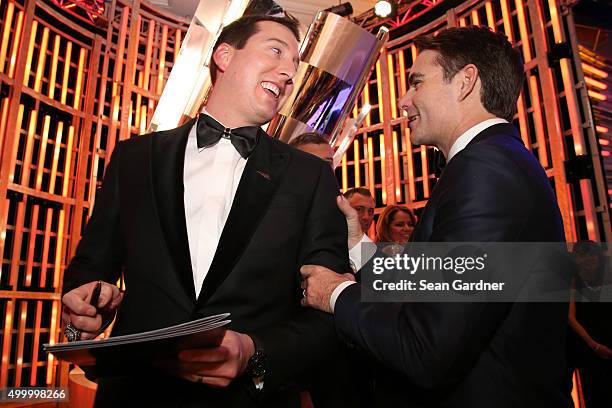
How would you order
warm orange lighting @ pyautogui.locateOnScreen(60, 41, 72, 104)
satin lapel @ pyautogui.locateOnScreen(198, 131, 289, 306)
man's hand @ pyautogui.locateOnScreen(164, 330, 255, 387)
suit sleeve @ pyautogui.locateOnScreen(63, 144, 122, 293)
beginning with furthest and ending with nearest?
warm orange lighting @ pyautogui.locateOnScreen(60, 41, 72, 104) → suit sleeve @ pyautogui.locateOnScreen(63, 144, 122, 293) → satin lapel @ pyautogui.locateOnScreen(198, 131, 289, 306) → man's hand @ pyautogui.locateOnScreen(164, 330, 255, 387)

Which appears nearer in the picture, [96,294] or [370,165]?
[96,294]

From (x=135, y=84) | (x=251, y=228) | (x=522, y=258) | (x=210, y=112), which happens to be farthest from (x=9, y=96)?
(x=522, y=258)

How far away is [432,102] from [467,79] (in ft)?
0.42

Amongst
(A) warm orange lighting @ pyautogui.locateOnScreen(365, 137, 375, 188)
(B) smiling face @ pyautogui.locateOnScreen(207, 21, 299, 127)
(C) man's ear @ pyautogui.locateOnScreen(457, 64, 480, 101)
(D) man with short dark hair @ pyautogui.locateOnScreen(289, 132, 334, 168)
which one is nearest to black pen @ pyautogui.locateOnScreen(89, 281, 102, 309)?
(B) smiling face @ pyautogui.locateOnScreen(207, 21, 299, 127)

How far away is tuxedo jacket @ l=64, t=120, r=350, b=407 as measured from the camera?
1087 mm

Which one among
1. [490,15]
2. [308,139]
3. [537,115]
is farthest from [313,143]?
[490,15]

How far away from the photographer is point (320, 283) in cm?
115

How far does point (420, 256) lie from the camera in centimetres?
121

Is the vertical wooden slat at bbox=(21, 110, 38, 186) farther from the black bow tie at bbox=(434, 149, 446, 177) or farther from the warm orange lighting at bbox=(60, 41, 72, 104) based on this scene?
the black bow tie at bbox=(434, 149, 446, 177)

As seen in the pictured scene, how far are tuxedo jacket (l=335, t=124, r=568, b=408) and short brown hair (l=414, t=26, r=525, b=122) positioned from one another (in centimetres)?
32

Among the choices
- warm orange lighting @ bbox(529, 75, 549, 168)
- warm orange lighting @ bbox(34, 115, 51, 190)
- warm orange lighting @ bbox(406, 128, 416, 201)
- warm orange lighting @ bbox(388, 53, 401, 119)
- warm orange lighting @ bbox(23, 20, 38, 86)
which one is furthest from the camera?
warm orange lighting @ bbox(388, 53, 401, 119)

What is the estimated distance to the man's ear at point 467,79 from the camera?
1.49 meters

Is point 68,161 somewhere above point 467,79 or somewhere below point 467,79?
above

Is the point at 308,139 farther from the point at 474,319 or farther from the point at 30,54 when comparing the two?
the point at 30,54
